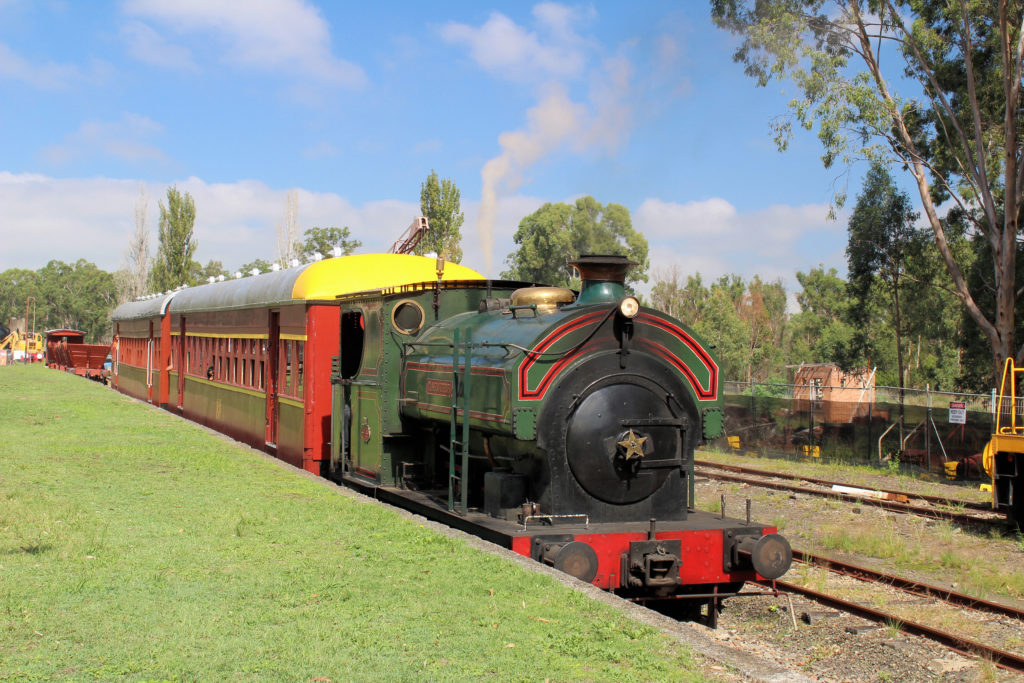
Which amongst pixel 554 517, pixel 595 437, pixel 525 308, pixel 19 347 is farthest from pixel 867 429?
pixel 19 347

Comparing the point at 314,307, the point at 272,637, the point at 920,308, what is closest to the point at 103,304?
the point at 920,308

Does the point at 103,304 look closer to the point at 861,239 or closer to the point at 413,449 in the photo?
the point at 861,239

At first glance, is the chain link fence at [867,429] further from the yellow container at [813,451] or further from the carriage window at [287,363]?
the carriage window at [287,363]

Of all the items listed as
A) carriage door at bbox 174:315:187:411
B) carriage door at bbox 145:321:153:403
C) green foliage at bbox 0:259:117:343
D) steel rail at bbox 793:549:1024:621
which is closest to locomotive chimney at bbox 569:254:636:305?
steel rail at bbox 793:549:1024:621

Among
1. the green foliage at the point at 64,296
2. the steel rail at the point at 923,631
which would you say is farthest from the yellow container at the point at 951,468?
the green foliage at the point at 64,296

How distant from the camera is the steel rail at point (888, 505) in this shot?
12523 millimetres

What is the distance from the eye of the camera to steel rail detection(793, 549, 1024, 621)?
8.17m

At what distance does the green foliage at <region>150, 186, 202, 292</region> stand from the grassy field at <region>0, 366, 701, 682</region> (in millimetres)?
54992

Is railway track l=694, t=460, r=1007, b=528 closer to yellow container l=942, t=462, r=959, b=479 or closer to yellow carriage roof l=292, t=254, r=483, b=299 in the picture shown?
yellow container l=942, t=462, r=959, b=479

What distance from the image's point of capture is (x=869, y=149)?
25.2 m

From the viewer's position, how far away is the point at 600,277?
7922mm

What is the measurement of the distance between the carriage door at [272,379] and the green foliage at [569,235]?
26172 millimetres

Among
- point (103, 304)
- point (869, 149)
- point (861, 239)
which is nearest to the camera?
point (869, 149)

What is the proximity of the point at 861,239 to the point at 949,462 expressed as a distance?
1534 centimetres
